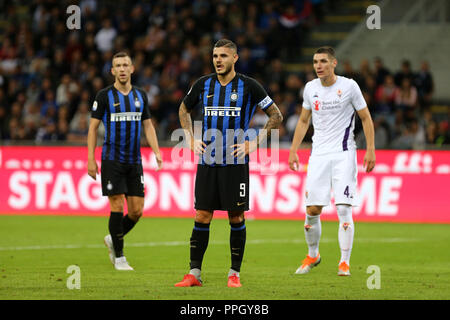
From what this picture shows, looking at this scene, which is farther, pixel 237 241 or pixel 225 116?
pixel 237 241

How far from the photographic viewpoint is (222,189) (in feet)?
25.9

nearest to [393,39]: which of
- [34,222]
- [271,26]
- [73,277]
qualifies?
[271,26]

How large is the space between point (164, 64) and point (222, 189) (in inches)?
532

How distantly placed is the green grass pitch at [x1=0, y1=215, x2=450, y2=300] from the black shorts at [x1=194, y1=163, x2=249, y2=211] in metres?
0.73

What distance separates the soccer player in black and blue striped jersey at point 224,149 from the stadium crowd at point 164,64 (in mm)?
9096

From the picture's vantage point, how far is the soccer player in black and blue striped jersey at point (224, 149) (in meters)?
7.88

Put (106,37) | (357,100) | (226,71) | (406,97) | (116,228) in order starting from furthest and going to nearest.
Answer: (106,37) → (406,97) → (116,228) → (357,100) → (226,71)

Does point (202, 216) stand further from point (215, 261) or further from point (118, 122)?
point (215, 261)

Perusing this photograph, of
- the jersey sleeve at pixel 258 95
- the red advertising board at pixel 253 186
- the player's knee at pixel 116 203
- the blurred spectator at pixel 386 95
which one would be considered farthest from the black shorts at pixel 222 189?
the blurred spectator at pixel 386 95

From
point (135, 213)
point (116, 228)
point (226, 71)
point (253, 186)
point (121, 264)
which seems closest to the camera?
point (226, 71)

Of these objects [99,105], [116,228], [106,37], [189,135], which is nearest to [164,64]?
[106,37]

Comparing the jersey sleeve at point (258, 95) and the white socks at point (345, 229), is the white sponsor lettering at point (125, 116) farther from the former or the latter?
the white socks at point (345, 229)

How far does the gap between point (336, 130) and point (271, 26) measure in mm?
12227

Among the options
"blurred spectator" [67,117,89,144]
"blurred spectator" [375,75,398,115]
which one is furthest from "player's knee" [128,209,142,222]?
"blurred spectator" [375,75,398,115]
